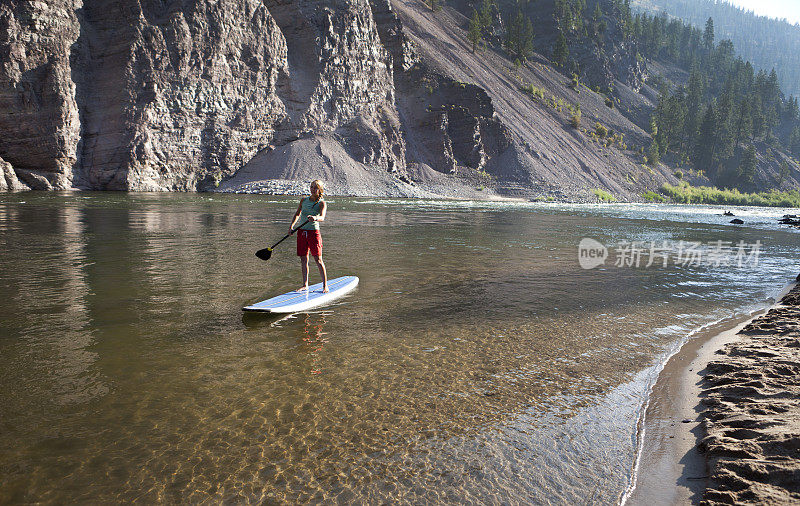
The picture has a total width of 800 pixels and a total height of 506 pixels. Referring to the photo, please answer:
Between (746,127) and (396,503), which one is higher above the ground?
(746,127)

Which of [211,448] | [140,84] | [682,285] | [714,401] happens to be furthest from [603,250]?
[140,84]

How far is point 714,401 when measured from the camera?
5.39 meters

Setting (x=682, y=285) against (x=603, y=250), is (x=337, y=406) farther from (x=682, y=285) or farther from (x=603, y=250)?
(x=603, y=250)

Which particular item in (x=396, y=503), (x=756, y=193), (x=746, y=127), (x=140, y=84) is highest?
(x=746, y=127)

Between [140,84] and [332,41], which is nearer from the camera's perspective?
[140,84]

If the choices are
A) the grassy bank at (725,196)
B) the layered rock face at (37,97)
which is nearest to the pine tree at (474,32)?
the grassy bank at (725,196)

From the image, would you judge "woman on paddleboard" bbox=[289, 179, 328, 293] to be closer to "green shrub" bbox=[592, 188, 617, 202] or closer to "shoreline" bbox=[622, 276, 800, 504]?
"shoreline" bbox=[622, 276, 800, 504]

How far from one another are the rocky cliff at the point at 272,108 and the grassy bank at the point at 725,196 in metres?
5.80

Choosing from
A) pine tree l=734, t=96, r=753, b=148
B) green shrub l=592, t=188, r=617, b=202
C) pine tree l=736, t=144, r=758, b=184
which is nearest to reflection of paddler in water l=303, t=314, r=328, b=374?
green shrub l=592, t=188, r=617, b=202

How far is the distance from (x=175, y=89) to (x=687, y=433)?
62.2 m

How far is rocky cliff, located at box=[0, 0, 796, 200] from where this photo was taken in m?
50.5

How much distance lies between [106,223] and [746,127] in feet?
457

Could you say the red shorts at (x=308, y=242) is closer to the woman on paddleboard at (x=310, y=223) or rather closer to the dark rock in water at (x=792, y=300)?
the woman on paddleboard at (x=310, y=223)

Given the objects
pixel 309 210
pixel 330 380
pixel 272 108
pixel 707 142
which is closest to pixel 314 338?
pixel 330 380
